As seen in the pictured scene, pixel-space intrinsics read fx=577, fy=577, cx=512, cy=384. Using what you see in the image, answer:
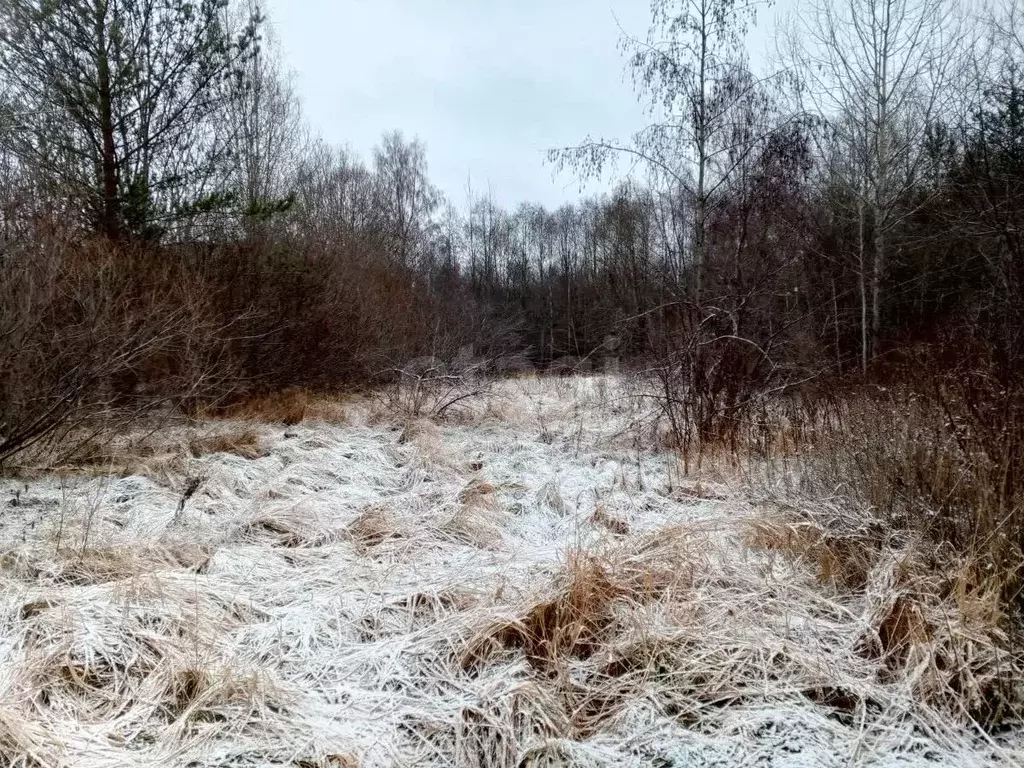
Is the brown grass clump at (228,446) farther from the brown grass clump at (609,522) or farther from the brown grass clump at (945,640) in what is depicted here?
the brown grass clump at (945,640)

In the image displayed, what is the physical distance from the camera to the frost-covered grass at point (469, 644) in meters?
1.68

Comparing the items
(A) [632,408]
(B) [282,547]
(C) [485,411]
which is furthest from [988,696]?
(C) [485,411]

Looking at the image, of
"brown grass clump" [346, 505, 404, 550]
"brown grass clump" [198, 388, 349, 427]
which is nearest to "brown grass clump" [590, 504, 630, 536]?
"brown grass clump" [346, 505, 404, 550]

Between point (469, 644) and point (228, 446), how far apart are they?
4280mm

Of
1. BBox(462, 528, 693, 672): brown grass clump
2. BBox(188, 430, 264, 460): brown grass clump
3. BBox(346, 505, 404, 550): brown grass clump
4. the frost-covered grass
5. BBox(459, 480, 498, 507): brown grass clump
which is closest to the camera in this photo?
the frost-covered grass

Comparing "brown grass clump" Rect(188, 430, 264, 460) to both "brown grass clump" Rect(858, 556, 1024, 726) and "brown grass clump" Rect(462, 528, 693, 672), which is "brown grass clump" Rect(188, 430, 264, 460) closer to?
"brown grass clump" Rect(462, 528, 693, 672)

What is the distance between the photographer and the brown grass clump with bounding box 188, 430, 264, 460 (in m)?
5.32

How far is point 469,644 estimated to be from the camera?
2121 mm

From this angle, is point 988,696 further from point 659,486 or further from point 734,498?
point 659,486

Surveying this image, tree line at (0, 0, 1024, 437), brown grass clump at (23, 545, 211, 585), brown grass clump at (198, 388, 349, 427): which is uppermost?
tree line at (0, 0, 1024, 437)

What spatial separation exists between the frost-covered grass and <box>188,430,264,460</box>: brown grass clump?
1.67 m

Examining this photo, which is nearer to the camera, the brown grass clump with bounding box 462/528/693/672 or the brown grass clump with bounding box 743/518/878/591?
the brown grass clump with bounding box 462/528/693/672

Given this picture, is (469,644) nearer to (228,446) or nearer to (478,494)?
(478,494)

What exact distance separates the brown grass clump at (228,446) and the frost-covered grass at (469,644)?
5.49ft
